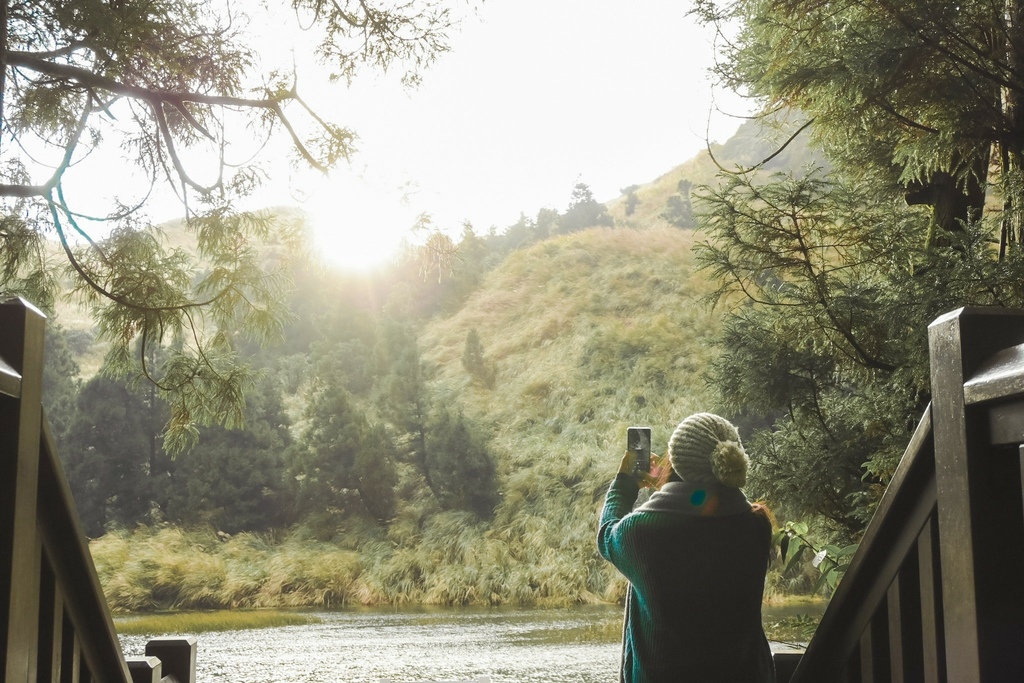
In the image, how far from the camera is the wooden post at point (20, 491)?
0.82 m

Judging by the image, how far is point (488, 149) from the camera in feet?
36.8

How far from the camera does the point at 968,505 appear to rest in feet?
2.55

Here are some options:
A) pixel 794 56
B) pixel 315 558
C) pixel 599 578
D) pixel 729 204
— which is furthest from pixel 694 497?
pixel 315 558

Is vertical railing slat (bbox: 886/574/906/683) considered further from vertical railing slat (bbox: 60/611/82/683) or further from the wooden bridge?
vertical railing slat (bbox: 60/611/82/683)

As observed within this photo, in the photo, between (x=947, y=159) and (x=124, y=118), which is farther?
(x=124, y=118)

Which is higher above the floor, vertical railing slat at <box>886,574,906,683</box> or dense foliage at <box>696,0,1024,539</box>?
dense foliage at <box>696,0,1024,539</box>

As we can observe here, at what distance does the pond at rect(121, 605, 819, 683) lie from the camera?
4926 millimetres

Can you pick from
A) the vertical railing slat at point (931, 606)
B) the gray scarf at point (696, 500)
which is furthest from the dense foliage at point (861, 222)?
the vertical railing slat at point (931, 606)

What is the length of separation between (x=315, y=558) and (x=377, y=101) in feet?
14.9

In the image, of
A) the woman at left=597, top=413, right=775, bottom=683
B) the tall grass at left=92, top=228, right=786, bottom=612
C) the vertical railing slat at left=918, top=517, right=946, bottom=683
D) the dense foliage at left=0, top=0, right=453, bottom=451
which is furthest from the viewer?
the tall grass at left=92, top=228, right=786, bottom=612

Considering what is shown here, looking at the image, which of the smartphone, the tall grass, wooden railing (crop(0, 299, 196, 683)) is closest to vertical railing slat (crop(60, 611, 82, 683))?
wooden railing (crop(0, 299, 196, 683))

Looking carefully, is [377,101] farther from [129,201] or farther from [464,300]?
[129,201]

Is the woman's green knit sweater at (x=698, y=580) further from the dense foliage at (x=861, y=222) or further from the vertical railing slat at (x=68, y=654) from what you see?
the dense foliage at (x=861, y=222)

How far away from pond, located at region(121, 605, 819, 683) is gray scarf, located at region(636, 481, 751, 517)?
363cm
